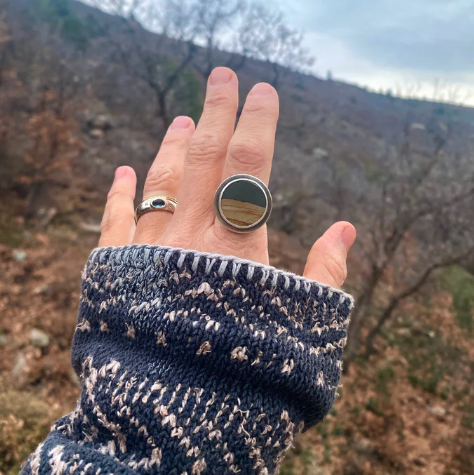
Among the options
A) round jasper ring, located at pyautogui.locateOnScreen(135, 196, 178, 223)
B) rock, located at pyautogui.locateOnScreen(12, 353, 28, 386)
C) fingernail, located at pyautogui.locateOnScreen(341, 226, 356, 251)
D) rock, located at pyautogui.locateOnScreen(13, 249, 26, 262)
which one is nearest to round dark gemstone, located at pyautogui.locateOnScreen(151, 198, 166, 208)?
round jasper ring, located at pyautogui.locateOnScreen(135, 196, 178, 223)

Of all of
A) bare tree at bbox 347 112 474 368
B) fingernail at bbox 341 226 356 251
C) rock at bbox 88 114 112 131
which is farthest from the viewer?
rock at bbox 88 114 112 131

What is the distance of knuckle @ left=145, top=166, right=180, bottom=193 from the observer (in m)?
1.66

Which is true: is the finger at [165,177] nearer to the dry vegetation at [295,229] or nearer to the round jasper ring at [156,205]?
the round jasper ring at [156,205]

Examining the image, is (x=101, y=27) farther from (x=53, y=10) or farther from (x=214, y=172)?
(x=214, y=172)

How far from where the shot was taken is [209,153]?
55.1 inches

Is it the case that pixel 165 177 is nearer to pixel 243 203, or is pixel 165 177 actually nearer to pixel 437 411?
pixel 243 203

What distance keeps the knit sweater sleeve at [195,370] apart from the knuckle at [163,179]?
22.6 inches

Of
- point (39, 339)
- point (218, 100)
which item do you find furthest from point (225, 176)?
point (39, 339)

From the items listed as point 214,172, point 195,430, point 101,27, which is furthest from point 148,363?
point 101,27

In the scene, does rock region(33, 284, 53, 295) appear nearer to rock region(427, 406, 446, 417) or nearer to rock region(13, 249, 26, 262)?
rock region(13, 249, 26, 262)

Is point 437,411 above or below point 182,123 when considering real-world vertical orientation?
below

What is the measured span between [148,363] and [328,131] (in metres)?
22.3

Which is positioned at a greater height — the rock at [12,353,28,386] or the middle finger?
the middle finger

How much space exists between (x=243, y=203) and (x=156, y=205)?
20.6 inches
